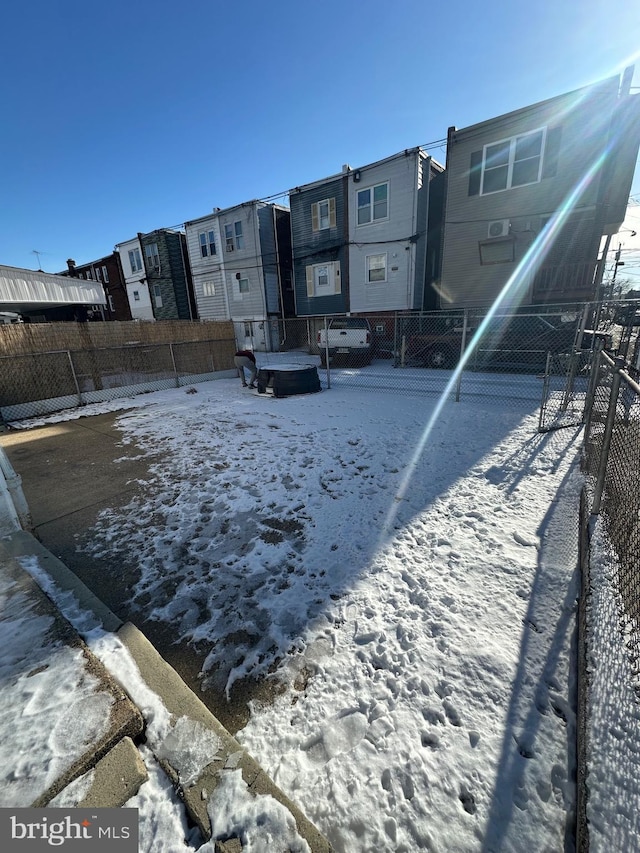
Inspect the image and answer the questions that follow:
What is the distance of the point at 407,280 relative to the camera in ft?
51.9

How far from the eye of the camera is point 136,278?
86.2ft

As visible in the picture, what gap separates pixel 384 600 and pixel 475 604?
2.14 ft

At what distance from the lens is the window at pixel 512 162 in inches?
485

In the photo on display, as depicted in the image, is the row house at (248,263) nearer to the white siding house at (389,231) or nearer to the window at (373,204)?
the white siding house at (389,231)

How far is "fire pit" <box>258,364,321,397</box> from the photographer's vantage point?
31.1 feet

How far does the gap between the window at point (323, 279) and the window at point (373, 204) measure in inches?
94.0

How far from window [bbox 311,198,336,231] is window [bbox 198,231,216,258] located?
7445 mm

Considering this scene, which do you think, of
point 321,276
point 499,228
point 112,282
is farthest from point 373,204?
point 112,282

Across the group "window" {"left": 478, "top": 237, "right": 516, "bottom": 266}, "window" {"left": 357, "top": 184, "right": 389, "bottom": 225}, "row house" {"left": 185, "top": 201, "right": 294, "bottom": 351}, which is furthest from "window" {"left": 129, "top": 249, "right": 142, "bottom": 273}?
"window" {"left": 478, "top": 237, "right": 516, "bottom": 266}

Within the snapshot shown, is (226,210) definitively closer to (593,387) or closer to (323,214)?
(323,214)

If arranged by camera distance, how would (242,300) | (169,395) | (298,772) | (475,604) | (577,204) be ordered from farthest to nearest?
(242,300) → (577,204) → (169,395) → (475,604) → (298,772)

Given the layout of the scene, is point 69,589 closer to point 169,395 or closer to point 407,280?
point 169,395

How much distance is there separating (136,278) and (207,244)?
7737 millimetres

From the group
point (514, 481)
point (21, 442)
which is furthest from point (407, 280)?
point (21, 442)
